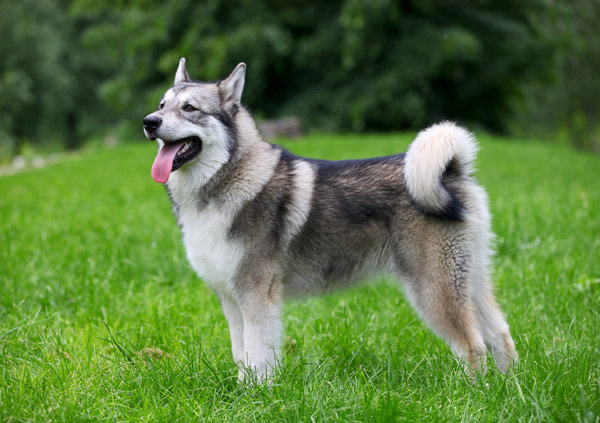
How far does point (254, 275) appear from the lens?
295cm

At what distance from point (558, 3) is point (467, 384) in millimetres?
20333

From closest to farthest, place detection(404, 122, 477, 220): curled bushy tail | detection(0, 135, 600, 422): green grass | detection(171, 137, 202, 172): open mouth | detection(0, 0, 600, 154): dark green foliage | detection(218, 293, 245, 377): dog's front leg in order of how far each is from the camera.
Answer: detection(0, 135, 600, 422): green grass < detection(404, 122, 477, 220): curled bushy tail < detection(171, 137, 202, 172): open mouth < detection(218, 293, 245, 377): dog's front leg < detection(0, 0, 600, 154): dark green foliage

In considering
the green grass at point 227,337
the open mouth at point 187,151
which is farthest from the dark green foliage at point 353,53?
the open mouth at point 187,151

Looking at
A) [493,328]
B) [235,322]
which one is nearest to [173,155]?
[235,322]

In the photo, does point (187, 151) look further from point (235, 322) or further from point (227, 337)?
point (227, 337)

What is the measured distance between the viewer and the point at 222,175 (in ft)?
10.1

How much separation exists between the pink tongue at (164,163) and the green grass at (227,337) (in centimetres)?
91

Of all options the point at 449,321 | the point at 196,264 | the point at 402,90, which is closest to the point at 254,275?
the point at 196,264

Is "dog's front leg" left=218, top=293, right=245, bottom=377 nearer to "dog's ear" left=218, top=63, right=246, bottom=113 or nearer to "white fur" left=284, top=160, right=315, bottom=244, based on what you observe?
"white fur" left=284, top=160, right=315, bottom=244

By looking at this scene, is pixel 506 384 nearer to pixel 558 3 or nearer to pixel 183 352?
pixel 183 352

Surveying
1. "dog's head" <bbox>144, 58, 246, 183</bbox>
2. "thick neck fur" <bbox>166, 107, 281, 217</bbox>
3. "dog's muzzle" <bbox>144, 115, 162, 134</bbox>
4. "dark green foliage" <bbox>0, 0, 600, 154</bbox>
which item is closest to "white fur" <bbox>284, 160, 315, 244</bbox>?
"thick neck fur" <bbox>166, 107, 281, 217</bbox>

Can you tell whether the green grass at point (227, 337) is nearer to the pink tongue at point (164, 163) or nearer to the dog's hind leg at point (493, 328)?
the dog's hind leg at point (493, 328)

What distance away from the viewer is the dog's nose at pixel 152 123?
2.89 m

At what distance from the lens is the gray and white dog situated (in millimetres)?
2898
